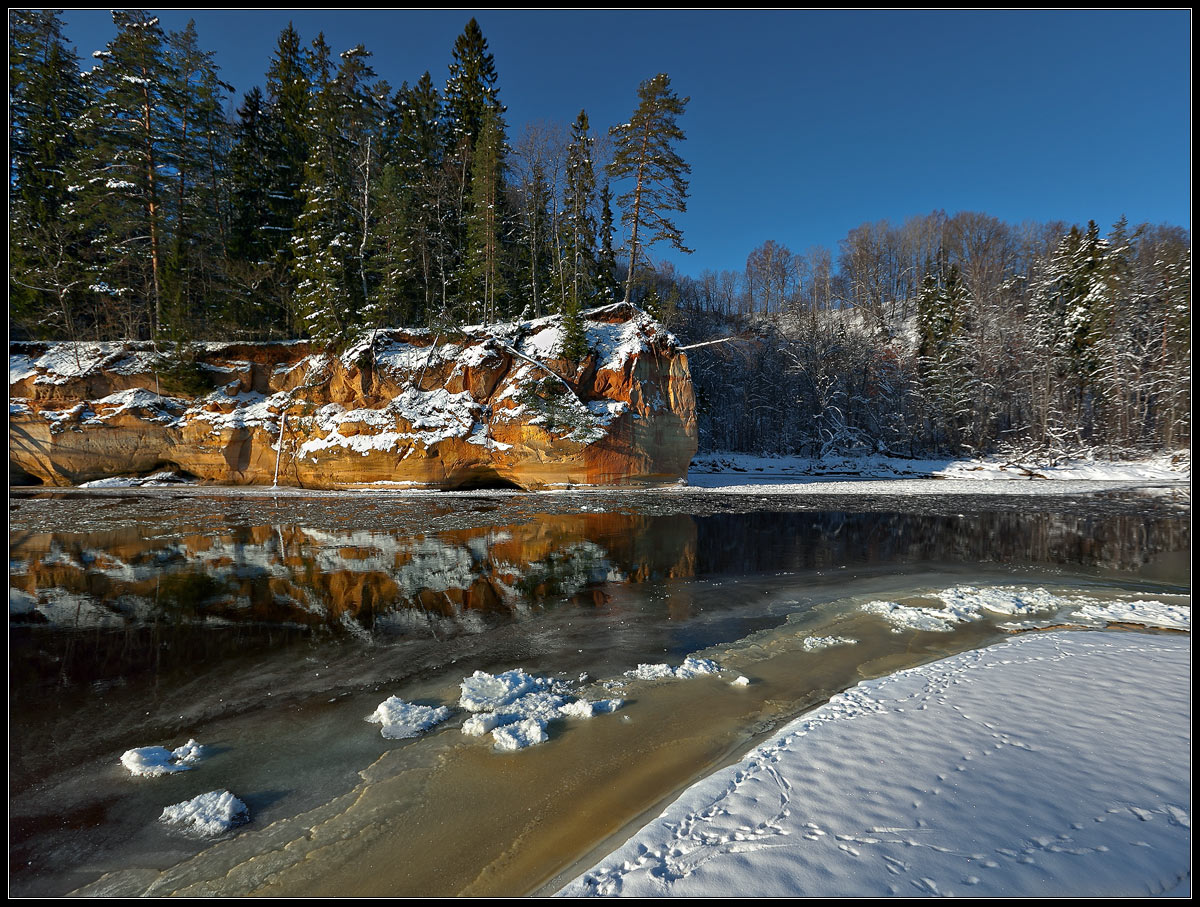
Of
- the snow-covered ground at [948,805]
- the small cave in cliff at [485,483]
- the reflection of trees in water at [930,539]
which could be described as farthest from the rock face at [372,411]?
the snow-covered ground at [948,805]

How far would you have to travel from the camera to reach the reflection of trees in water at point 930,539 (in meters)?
11.5

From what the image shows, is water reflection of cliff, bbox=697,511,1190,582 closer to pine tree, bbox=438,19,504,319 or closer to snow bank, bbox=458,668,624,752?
snow bank, bbox=458,668,624,752

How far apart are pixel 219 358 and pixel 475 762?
3154cm

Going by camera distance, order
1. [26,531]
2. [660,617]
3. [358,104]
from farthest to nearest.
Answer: [358,104], [26,531], [660,617]

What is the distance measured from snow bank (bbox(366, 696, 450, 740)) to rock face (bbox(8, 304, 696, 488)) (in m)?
19.8

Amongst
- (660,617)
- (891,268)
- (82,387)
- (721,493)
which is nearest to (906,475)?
(721,493)

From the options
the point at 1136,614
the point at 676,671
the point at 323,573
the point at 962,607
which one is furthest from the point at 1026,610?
the point at 323,573

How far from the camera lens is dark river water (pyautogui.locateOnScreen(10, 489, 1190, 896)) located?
319cm

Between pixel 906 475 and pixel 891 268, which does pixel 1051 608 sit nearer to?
pixel 906 475

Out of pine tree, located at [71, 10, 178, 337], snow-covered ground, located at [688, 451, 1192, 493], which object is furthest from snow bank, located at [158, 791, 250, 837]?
pine tree, located at [71, 10, 178, 337]

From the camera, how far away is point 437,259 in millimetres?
31578

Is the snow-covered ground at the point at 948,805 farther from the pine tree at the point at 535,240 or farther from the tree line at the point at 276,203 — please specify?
the pine tree at the point at 535,240

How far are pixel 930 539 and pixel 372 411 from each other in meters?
26.1

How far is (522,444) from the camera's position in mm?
24781
